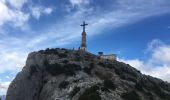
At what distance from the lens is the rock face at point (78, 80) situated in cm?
8988

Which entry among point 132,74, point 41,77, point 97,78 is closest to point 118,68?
point 132,74

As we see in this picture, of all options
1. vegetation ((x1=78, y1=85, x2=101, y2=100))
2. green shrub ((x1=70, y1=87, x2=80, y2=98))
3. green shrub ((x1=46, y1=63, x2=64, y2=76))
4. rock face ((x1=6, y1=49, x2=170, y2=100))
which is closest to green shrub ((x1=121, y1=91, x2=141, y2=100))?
rock face ((x1=6, y1=49, x2=170, y2=100))

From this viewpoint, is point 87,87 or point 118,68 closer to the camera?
point 87,87

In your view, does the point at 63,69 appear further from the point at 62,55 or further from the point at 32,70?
the point at 32,70

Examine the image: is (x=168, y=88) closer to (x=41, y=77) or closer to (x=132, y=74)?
(x=132, y=74)

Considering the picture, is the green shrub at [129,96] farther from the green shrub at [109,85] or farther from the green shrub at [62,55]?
the green shrub at [62,55]

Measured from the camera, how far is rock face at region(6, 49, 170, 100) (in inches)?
3539

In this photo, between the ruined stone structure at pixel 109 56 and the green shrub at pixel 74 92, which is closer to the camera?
the green shrub at pixel 74 92

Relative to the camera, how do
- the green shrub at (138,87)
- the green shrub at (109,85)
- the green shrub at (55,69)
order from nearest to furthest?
the green shrub at (109,85) → the green shrub at (138,87) → the green shrub at (55,69)

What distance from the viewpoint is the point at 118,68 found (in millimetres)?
115188

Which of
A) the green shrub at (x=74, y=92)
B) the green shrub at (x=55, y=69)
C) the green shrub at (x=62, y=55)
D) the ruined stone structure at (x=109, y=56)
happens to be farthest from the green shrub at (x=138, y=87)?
the green shrub at (x=62, y=55)

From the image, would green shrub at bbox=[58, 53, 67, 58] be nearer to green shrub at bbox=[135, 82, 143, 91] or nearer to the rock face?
the rock face

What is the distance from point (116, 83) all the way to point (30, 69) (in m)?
33.1

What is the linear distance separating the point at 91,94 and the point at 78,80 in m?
14.0
